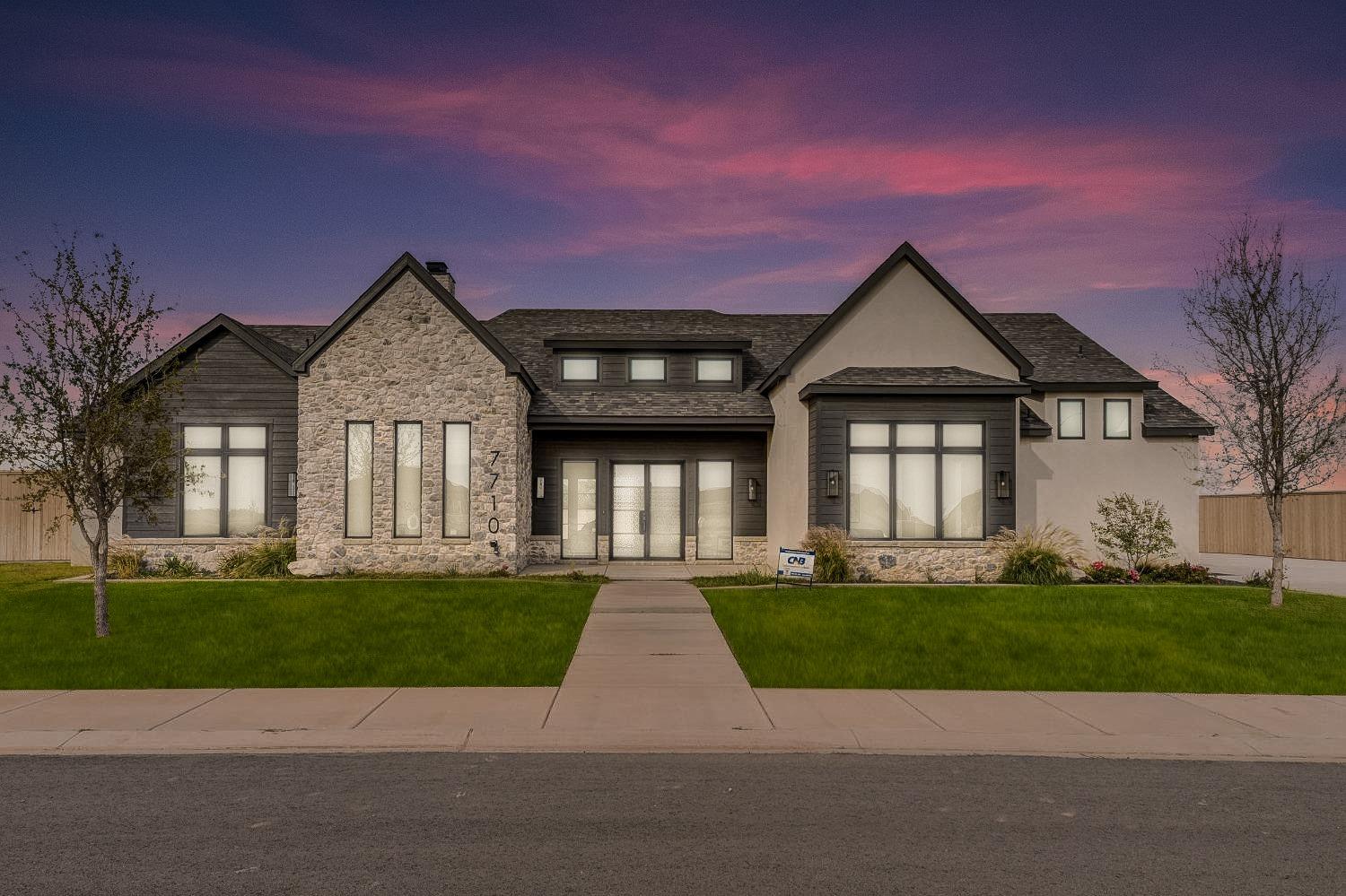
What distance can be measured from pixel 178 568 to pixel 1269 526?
3564cm

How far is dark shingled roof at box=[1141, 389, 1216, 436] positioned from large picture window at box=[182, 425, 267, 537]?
2282 cm

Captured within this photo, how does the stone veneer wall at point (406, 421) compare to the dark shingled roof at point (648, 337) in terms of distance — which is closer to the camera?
the stone veneer wall at point (406, 421)

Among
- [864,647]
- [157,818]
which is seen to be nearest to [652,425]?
[864,647]

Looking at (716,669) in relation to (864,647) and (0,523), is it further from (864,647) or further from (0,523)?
(0,523)

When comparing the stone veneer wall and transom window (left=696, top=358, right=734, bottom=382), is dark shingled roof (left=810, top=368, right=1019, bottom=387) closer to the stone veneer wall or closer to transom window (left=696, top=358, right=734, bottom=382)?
transom window (left=696, top=358, right=734, bottom=382)

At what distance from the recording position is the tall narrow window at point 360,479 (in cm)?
2039

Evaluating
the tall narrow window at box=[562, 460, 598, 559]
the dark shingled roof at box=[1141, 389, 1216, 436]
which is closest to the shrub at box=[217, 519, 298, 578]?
the tall narrow window at box=[562, 460, 598, 559]

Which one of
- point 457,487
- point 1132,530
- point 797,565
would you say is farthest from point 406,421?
point 1132,530

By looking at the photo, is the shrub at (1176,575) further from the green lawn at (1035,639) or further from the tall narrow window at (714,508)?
the tall narrow window at (714,508)

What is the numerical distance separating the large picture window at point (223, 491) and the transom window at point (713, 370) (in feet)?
37.0

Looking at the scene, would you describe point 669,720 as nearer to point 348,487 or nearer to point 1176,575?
point 348,487

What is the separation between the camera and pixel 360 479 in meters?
20.4

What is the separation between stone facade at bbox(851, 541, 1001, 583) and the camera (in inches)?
779

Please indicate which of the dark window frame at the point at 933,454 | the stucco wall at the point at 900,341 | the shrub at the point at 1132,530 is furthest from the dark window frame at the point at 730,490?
the shrub at the point at 1132,530
